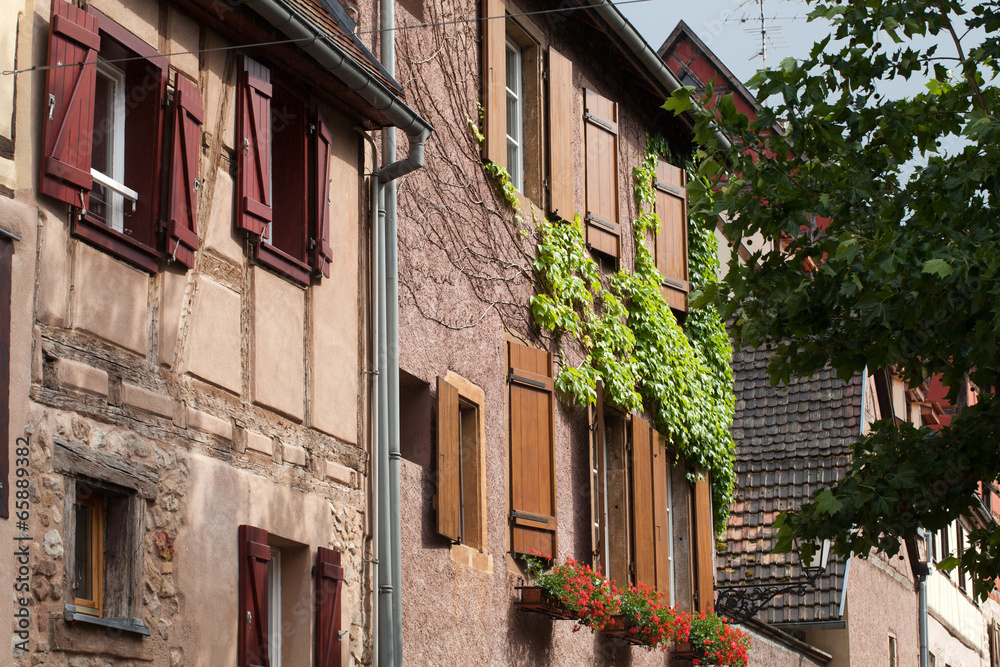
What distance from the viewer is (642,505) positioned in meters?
12.7

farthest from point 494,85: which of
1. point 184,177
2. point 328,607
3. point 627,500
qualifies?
point 328,607

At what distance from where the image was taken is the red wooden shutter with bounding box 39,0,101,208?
6645 millimetres

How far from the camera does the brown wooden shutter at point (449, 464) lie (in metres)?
9.78

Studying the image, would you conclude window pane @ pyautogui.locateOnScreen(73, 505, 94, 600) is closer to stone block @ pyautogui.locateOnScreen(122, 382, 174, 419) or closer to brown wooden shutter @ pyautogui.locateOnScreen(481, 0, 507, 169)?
stone block @ pyautogui.locateOnScreen(122, 382, 174, 419)

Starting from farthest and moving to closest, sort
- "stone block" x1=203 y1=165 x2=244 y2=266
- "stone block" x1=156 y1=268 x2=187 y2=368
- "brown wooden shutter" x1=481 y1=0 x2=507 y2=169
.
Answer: "brown wooden shutter" x1=481 y1=0 x2=507 y2=169
"stone block" x1=203 y1=165 x2=244 y2=266
"stone block" x1=156 y1=268 x2=187 y2=368

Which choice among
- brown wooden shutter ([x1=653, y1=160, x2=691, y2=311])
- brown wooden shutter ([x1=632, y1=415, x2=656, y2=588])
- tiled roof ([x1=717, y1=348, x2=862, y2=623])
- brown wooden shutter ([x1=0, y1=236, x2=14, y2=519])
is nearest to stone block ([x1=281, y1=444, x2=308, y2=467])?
brown wooden shutter ([x1=0, y1=236, x2=14, y2=519])

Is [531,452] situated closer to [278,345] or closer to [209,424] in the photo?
[278,345]

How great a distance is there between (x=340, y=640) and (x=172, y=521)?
1.71m

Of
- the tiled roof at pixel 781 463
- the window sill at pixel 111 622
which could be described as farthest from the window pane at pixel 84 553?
the tiled roof at pixel 781 463

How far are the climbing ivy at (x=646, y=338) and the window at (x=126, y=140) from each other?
423 cm

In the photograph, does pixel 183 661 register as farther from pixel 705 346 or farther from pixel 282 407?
pixel 705 346

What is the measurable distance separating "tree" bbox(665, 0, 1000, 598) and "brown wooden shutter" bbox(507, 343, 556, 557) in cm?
297

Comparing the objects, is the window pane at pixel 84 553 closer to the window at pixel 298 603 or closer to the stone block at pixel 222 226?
the window at pixel 298 603

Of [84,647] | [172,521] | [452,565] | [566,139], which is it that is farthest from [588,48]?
[84,647]
